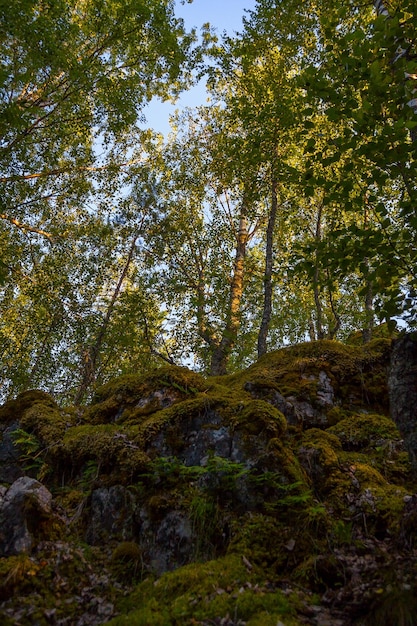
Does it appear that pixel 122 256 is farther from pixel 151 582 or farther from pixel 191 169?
pixel 151 582

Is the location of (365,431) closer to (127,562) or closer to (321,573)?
(321,573)

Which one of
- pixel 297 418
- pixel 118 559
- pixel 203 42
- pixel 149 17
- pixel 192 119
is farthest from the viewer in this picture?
pixel 192 119

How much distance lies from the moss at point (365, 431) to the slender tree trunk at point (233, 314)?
22.1ft

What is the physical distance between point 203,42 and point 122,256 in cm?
1067

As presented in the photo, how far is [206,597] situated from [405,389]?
3.41 metres

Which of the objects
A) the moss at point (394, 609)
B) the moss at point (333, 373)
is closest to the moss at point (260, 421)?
the moss at point (333, 373)

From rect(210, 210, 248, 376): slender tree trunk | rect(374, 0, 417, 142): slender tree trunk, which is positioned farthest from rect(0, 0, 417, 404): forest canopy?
rect(374, 0, 417, 142): slender tree trunk

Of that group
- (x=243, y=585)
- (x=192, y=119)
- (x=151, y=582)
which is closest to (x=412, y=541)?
(x=243, y=585)

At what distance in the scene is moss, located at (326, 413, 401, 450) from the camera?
284 inches

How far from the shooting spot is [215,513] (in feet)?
17.3

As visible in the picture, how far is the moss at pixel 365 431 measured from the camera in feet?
23.6

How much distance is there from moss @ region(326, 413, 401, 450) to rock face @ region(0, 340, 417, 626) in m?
0.03

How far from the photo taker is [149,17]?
45.9ft

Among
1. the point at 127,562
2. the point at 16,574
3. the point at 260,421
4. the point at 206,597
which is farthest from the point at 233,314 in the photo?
the point at 16,574
